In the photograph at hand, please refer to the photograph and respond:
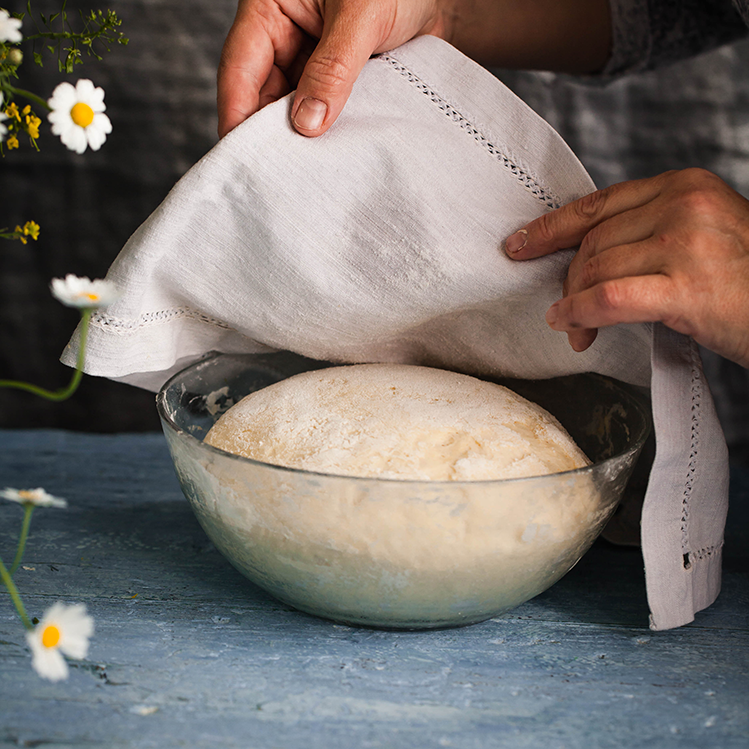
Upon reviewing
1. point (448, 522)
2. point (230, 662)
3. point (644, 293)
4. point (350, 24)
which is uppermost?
point (350, 24)

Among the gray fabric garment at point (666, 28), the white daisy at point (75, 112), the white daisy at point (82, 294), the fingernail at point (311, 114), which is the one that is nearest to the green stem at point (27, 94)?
the white daisy at point (75, 112)

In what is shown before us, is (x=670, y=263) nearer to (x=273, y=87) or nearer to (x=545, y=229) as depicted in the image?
(x=545, y=229)

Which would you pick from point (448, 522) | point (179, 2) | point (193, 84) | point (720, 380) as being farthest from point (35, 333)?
point (720, 380)

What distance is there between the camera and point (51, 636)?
0.45 metres

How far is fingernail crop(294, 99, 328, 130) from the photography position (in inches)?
25.6

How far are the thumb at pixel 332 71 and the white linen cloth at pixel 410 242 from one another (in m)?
0.02

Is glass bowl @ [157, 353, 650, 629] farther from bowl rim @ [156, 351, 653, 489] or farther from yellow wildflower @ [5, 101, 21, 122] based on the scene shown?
yellow wildflower @ [5, 101, 21, 122]

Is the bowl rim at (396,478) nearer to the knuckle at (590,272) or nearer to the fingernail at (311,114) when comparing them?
the knuckle at (590,272)

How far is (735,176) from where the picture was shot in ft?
4.70

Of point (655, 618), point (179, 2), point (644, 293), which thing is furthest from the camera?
point (179, 2)

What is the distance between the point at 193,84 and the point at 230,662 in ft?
3.68

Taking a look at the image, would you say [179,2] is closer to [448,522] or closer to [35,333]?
[35,333]

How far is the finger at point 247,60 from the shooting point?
736 mm

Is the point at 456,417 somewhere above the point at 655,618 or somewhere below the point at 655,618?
above
